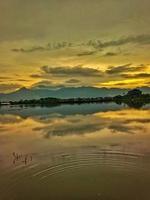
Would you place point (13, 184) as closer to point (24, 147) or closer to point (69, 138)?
point (24, 147)

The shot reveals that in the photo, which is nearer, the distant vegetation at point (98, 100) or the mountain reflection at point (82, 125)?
the mountain reflection at point (82, 125)

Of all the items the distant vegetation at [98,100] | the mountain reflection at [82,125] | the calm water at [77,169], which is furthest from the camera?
the distant vegetation at [98,100]

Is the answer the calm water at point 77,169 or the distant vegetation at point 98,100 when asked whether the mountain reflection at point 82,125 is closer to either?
the calm water at point 77,169

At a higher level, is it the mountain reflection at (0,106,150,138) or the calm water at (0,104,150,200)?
the mountain reflection at (0,106,150,138)

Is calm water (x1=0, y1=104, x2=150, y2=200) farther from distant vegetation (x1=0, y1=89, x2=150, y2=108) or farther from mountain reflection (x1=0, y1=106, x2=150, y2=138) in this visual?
distant vegetation (x1=0, y1=89, x2=150, y2=108)

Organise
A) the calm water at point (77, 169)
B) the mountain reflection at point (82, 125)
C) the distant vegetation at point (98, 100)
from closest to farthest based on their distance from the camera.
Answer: the calm water at point (77, 169)
the mountain reflection at point (82, 125)
the distant vegetation at point (98, 100)

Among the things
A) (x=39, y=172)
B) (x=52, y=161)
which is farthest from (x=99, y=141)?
(x=39, y=172)

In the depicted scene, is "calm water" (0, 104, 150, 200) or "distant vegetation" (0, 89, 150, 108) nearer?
"calm water" (0, 104, 150, 200)

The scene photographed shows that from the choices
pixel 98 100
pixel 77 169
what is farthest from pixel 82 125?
pixel 98 100

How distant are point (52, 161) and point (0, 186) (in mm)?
3067

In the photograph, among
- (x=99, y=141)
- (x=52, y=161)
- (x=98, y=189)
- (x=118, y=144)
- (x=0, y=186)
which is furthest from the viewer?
(x=99, y=141)

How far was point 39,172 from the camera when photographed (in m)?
10.8

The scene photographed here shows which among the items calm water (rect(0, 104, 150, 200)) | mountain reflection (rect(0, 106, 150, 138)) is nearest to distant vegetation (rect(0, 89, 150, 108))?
mountain reflection (rect(0, 106, 150, 138))

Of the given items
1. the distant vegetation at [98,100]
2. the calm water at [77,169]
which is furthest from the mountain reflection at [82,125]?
the distant vegetation at [98,100]
